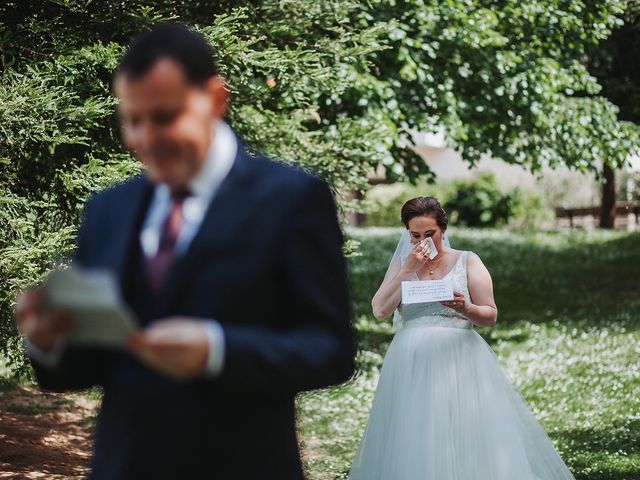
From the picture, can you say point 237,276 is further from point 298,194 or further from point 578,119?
point 578,119

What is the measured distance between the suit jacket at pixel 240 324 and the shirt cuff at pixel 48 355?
0.03 m

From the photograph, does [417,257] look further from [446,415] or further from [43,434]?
[43,434]

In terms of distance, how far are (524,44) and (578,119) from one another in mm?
1361

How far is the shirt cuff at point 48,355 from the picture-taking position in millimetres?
2354

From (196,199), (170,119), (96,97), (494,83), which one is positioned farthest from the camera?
(494,83)

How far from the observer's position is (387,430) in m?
6.95

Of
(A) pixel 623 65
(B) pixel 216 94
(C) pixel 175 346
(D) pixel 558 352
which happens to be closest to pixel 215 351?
(C) pixel 175 346

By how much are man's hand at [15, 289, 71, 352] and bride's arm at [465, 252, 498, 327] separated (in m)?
4.57

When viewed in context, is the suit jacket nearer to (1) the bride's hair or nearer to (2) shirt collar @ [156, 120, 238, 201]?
(2) shirt collar @ [156, 120, 238, 201]

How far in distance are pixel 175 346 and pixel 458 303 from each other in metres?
4.64

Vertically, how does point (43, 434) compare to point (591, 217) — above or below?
below

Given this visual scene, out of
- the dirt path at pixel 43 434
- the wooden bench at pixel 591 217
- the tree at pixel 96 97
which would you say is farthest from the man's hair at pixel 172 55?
the wooden bench at pixel 591 217

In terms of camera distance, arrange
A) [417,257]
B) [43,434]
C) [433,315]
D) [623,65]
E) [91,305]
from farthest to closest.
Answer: [623,65], [43,434], [433,315], [417,257], [91,305]

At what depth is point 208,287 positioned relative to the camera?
2268 millimetres
